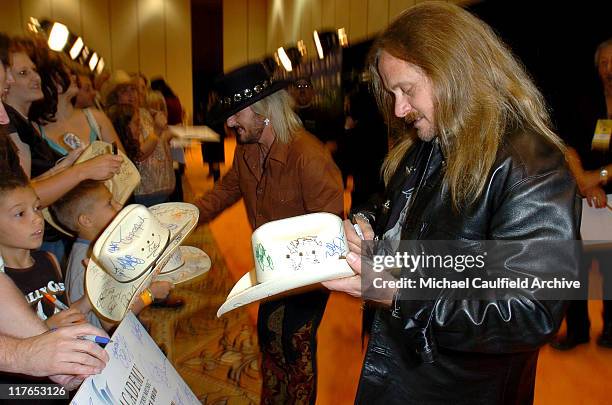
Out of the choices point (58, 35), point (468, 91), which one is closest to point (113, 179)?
point (468, 91)

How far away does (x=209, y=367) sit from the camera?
8.05 ft

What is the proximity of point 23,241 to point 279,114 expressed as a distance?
100 cm

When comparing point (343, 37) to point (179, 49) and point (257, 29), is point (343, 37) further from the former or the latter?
point (179, 49)

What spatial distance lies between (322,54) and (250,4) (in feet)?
3.83

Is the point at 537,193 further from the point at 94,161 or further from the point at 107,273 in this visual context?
the point at 94,161

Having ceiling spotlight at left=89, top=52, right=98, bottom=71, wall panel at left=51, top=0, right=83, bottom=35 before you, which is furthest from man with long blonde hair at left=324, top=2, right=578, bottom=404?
wall panel at left=51, top=0, right=83, bottom=35

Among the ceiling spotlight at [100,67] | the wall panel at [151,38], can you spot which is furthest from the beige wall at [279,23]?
the ceiling spotlight at [100,67]

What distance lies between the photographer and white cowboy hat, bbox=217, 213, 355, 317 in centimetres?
98

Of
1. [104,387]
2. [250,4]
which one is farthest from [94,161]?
[250,4]

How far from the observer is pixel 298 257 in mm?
986

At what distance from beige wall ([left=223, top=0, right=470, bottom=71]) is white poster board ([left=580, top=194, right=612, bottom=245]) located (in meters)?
3.71

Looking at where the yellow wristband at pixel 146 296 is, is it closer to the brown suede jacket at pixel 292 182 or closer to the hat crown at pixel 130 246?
the hat crown at pixel 130 246

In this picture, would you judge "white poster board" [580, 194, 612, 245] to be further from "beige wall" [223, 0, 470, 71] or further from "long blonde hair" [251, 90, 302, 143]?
"beige wall" [223, 0, 470, 71]

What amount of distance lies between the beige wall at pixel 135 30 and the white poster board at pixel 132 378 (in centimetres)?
489
